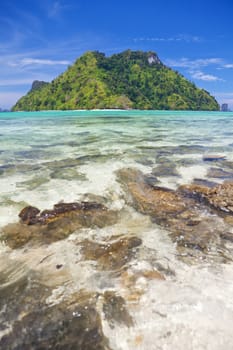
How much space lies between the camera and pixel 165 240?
Result: 13.9 ft

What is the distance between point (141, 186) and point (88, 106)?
107 m

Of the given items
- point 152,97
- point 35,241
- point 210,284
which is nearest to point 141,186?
point 35,241

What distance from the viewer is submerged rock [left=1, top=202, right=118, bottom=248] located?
4.37 m

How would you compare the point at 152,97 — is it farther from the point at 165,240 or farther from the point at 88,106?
the point at 165,240

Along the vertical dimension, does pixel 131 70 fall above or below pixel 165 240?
above

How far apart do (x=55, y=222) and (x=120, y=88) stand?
4807 inches

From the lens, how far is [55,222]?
193 inches

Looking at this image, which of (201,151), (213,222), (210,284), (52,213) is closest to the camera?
(210,284)

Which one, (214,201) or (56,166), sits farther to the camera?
(56,166)

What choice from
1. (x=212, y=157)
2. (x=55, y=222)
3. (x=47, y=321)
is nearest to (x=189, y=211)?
(x=55, y=222)

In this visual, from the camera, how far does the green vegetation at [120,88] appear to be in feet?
372

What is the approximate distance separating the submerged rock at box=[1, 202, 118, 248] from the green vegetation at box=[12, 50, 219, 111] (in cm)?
10348

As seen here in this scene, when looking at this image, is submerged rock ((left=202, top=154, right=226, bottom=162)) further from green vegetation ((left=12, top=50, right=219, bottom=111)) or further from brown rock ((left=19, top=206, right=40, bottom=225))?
green vegetation ((left=12, top=50, right=219, bottom=111))

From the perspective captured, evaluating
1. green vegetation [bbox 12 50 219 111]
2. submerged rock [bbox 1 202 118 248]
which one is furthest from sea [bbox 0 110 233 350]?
green vegetation [bbox 12 50 219 111]
